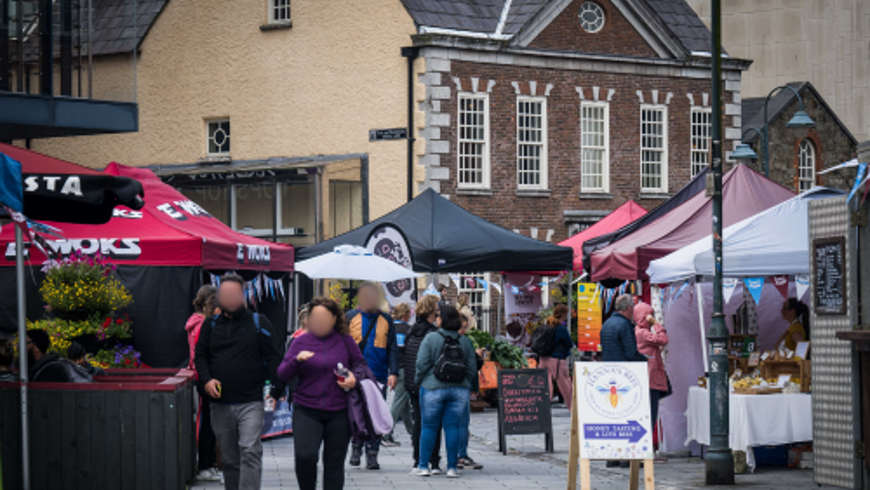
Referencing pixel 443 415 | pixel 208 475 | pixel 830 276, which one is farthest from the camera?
pixel 443 415

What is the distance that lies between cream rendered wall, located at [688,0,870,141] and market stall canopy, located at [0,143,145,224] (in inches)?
1795

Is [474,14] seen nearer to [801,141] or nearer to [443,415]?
[801,141]

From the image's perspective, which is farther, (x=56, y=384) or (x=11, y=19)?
(x=11, y=19)

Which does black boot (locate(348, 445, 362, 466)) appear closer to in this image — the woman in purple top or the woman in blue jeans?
the woman in blue jeans

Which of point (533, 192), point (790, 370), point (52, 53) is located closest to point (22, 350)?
point (52, 53)

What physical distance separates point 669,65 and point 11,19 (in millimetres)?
19921

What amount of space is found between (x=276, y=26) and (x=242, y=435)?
22405 mm

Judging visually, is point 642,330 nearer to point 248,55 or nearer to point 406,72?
point 406,72

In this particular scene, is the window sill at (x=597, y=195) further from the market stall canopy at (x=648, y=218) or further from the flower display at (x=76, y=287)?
the flower display at (x=76, y=287)

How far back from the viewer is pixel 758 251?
13.9 metres

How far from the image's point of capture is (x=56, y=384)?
10.3 m

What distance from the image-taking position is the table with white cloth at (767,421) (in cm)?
1349

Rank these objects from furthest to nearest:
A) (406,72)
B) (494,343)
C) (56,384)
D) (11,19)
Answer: (406,72) < (494,343) < (11,19) < (56,384)

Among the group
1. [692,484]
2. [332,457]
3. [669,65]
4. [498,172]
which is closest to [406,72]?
[498,172]
